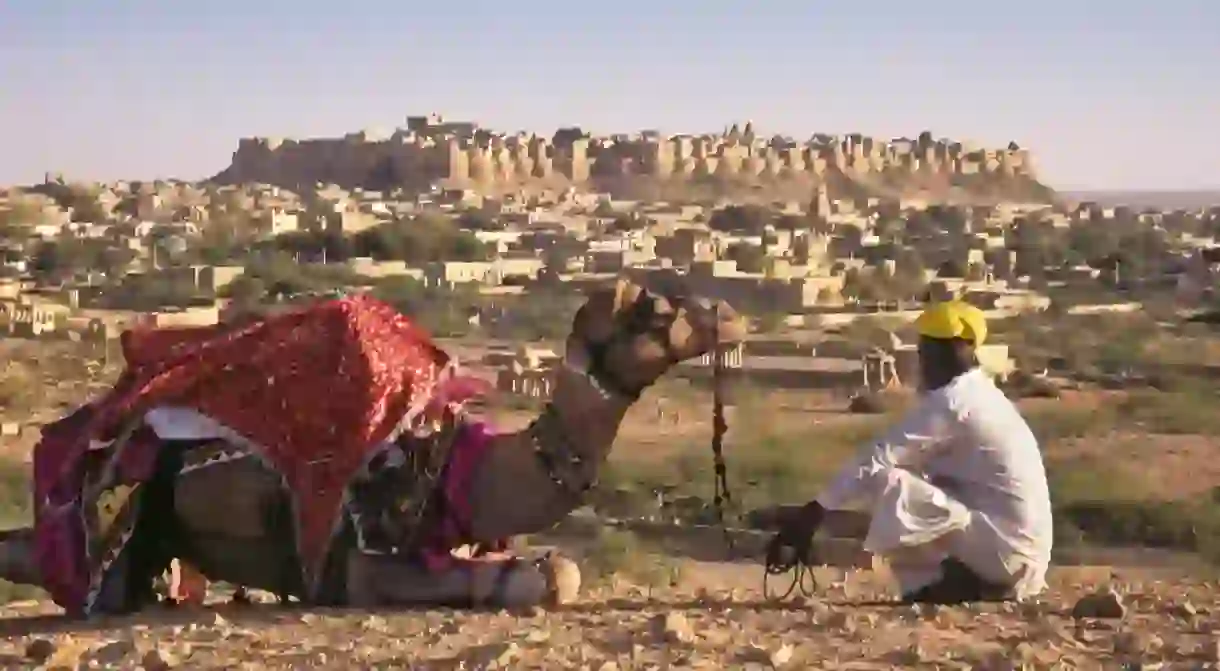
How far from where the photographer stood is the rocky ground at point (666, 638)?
5172 millimetres

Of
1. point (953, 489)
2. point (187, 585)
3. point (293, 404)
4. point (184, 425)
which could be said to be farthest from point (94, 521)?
point (953, 489)

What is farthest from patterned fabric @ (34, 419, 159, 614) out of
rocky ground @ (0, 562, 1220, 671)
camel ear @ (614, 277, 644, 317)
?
camel ear @ (614, 277, 644, 317)

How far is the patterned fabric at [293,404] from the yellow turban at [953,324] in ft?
5.91

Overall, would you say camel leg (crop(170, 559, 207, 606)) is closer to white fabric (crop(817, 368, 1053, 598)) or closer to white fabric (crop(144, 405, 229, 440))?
white fabric (crop(144, 405, 229, 440))

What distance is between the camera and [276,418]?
648 cm

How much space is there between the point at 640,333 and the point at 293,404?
132 cm

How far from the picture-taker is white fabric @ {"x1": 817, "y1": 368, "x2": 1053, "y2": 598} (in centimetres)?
563

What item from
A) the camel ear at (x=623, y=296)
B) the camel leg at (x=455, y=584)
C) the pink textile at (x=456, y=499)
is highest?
the camel ear at (x=623, y=296)

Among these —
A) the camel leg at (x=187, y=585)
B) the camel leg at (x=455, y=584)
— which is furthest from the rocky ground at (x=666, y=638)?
the camel leg at (x=187, y=585)

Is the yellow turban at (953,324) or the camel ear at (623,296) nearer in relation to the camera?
the yellow turban at (953,324)

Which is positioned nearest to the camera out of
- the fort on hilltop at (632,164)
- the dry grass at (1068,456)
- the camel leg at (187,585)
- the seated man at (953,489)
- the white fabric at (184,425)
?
the seated man at (953,489)

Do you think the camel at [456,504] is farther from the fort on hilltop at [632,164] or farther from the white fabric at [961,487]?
the fort on hilltop at [632,164]

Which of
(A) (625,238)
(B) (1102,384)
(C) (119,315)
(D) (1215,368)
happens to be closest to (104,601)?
(B) (1102,384)

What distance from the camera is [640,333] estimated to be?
6.10m
